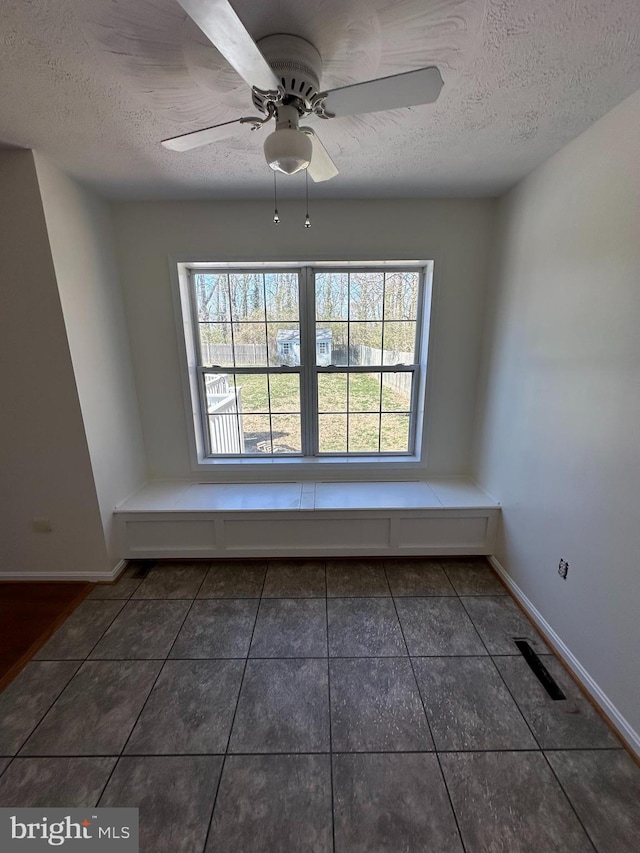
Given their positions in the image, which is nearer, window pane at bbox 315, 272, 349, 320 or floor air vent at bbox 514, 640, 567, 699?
floor air vent at bbox 514, 640, 567, 699

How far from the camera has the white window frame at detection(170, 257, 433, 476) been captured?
2.51 metres

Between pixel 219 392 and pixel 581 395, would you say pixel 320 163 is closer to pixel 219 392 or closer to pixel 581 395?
pixel 581 395

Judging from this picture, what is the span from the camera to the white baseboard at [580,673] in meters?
1.30

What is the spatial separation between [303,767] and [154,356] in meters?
2.56

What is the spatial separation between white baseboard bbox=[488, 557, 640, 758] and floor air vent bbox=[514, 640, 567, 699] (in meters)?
0.11

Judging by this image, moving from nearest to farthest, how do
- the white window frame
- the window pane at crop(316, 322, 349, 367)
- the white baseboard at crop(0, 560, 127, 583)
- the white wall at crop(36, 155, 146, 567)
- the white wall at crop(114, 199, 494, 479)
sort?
the white wall at crop(36, 155, 146, 567), the white baseboard at crop(0, 560, 127, 583), the white wall at crop(114, 199, 494, 479), the white window frame, the window pane at crop(316, 322, 349, 367)

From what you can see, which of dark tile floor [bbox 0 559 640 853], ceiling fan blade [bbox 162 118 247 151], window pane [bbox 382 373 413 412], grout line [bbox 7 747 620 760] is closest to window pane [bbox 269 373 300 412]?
window pane [bbox 382 373 413 412]

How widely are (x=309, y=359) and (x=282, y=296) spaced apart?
0.53 m

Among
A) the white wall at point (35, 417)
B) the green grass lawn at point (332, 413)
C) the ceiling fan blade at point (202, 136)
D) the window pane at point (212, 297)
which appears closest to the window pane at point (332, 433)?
the green grass lawn at point (332, 413)

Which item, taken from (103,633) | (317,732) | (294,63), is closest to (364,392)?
(294,63)

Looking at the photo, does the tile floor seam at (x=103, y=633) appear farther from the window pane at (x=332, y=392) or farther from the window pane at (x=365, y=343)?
the window pane at (x=365, y=343)

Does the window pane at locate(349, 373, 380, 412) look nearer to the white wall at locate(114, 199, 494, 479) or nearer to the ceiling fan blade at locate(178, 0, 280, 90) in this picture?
the white wall at locate(114, 199, 494, 479)

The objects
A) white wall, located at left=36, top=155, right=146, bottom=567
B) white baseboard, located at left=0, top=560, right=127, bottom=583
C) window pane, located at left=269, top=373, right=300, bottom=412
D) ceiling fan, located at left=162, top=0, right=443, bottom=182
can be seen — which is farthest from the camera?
window pane, located at left=269, top=373, right=300, bottom=412

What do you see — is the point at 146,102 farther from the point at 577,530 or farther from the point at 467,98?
the point at 577,530
